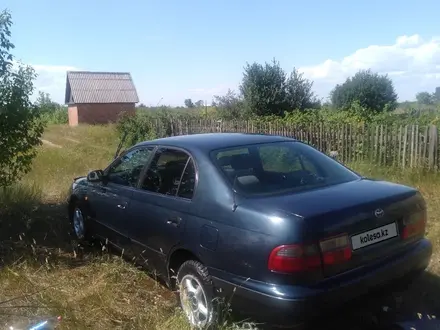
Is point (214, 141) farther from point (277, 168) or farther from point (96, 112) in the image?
point (96, 112)

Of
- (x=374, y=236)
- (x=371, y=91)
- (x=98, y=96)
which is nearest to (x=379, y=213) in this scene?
(x=374, y=236)

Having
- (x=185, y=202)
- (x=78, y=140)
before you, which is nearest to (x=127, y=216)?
(x=185, y=202)

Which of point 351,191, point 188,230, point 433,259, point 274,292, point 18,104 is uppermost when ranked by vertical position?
point 18,104

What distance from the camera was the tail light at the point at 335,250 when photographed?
284 centimetres

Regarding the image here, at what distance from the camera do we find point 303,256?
278 cm

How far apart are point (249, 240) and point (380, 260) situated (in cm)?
100

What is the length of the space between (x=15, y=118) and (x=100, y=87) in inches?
1544

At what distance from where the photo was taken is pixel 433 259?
4.60 metres

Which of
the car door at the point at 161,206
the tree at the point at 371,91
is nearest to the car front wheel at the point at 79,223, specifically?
the car door at the point at 161,206

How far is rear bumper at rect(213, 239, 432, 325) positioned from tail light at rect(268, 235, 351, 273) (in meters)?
0.13

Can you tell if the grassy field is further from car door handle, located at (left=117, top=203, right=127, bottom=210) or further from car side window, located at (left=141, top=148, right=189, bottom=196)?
car side window, located at (left=141, top=148, right=189, bottom=196)

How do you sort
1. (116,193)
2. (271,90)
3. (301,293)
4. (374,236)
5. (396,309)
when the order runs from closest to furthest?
1. (301,293)
2. (374,236)
3. (396,309)
4. (116,193)
5. (271,90)

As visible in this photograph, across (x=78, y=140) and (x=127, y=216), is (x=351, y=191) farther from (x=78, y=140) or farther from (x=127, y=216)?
(x=78, y=140)

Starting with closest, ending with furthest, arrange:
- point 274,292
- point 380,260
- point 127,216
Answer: point 274,292 → point 380,260 → point 127,216
